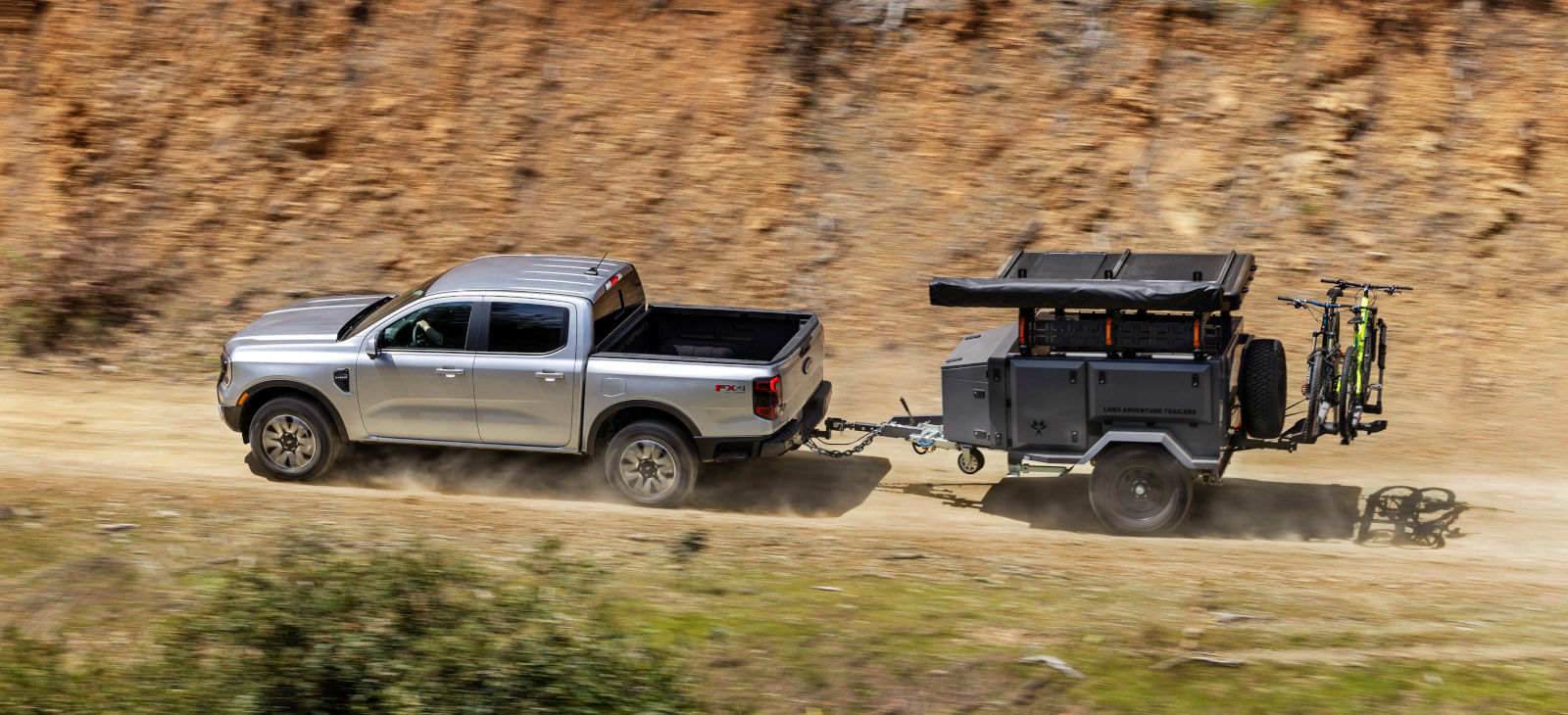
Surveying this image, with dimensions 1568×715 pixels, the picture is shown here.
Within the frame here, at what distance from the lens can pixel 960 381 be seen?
32.3 ft

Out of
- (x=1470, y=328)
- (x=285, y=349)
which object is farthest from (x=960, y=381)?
(x=1470, y=328)

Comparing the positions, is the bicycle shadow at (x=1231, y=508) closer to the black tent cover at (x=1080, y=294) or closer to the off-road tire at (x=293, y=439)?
the black tent cover at (x=1080, y=294)

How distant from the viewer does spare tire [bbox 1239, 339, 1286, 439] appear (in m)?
9.59

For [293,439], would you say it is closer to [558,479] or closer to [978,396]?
[558,479]

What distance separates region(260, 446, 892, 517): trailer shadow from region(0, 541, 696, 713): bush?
3725 millimetres

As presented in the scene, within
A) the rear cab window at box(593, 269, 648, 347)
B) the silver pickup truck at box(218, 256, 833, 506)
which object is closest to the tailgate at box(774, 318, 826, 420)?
the silver pickup truck at box(218, 256, 833, 506)

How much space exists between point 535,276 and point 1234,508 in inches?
237

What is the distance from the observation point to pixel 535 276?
10586mm

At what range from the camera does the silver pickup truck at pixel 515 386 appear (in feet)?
32.5

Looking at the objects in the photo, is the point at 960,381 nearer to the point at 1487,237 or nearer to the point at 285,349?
the point at 285,349

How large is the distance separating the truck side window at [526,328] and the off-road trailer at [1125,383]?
2.95 metres

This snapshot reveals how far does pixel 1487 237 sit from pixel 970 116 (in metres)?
6.50

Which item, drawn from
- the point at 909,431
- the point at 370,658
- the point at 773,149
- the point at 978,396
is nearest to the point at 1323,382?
the point at 978,396

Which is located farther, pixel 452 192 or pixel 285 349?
pixel 452 192
